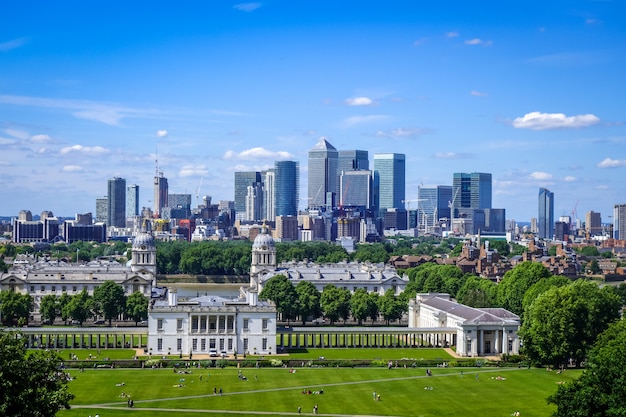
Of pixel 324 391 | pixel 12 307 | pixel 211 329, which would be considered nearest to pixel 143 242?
pixel 12 307

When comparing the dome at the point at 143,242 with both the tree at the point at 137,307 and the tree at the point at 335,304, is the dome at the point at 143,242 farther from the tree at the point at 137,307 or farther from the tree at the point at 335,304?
the tree at the point at 335,304

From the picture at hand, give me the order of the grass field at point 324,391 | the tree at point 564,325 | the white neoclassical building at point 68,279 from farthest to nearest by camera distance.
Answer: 1. the white neoclassical building at point 68,279
2. the tree at point 564,325
3. the grass field at point 324,391

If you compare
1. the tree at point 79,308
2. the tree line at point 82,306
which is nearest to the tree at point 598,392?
the tree line at point 82,306

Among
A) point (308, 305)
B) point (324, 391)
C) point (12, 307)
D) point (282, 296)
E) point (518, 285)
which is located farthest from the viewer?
point (518, 285)

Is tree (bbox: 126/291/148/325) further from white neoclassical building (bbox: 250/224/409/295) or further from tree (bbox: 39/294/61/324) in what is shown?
white neoclassical building (bbox: 250/224/409/295)

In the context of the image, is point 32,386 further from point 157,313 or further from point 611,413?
point 157,313

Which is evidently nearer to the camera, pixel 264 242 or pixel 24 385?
pixel 24 385

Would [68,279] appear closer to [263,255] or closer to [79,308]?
[79,308]
